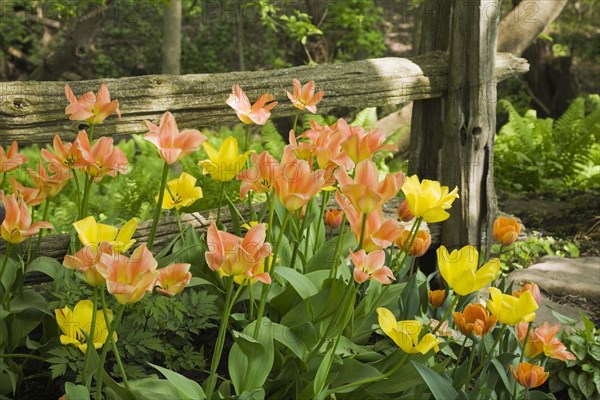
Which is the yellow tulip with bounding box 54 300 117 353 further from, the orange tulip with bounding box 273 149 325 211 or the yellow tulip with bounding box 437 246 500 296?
the yellow tulip with bounding box 437 246 500 296

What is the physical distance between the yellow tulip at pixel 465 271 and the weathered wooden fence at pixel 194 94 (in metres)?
1.39

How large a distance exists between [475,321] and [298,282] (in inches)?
17.5

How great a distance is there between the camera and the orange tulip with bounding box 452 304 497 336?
1780mm

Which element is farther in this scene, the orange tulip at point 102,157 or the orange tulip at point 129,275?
the orange tulip at point 102,157

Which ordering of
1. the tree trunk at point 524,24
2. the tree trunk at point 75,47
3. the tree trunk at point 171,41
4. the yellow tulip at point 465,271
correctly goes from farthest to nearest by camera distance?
the tree trunk at point 171,41, the tree trunk at point 524,24, the tree trunk at point 75,47, the yellow tulip at point 465,271

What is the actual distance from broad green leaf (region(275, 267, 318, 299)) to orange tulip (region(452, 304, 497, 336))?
371 millimetres

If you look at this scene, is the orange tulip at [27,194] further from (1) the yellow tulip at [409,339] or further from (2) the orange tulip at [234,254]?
(1) the yellow tulip at [409,339]

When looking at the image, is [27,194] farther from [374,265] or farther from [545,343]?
[545,343]

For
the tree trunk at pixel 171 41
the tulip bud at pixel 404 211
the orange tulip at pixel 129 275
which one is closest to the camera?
the orange tulip at pixel 129 275

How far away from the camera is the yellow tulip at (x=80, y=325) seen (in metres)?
1.59

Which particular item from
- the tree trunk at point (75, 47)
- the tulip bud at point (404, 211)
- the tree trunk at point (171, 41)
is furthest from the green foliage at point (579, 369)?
the tree trunk at point (171, 41)

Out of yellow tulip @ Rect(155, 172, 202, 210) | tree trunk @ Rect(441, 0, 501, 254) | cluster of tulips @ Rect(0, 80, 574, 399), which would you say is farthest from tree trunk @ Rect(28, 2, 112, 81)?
cluster of tulips @ Rect(0, 80, 574, 399)

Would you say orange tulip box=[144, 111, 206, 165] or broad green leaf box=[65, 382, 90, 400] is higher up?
orange tulip box=[144, 111, 206, 165]

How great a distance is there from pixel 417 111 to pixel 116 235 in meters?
2.20
